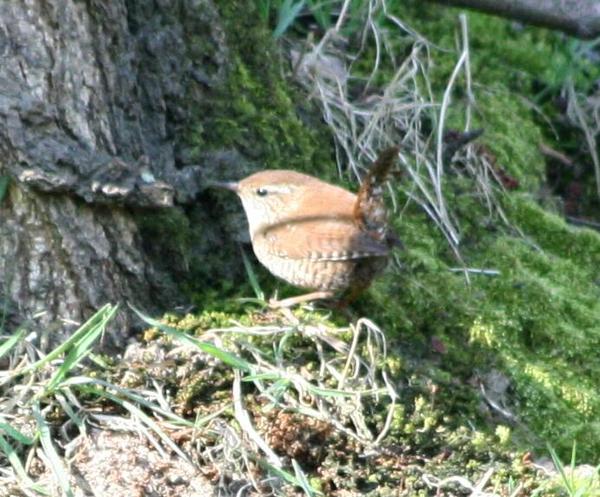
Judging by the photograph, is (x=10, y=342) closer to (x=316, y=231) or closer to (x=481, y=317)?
(x=316, y=231)

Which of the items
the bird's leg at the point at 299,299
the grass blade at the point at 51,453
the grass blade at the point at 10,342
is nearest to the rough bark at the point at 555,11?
the bird's leg at the point at 299,299

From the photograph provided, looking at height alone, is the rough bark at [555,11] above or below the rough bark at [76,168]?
above

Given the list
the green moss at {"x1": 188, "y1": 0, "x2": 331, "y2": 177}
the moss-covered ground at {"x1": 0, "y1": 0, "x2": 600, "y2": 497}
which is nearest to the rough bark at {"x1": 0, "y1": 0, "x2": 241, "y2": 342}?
the moss-covered ground at {"x1": 0, "y1": 0, "x2": 600, "y2": 497}

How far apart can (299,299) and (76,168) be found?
3.08 feet

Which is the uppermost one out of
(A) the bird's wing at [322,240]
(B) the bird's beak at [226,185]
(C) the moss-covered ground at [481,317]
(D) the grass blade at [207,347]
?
(B) the bird's beak at [226,185]

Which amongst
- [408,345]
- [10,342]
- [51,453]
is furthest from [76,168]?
[408,345]

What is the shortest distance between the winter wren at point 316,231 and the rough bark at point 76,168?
27 cm

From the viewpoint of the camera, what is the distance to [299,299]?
173 inches

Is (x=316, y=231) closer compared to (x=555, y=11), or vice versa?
(x=316, y=231)

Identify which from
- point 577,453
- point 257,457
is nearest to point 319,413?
point 257,457

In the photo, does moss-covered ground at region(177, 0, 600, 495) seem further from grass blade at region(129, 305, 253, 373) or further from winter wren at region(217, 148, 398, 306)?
grass blade at region(129, 305, 253, 373)

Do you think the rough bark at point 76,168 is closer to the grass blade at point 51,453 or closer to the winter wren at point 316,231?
the winter wren at point 316,231

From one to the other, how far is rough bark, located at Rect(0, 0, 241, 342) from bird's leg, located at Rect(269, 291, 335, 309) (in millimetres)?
346

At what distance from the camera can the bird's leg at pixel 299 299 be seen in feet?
14.1
